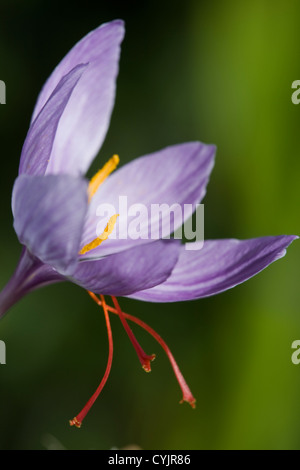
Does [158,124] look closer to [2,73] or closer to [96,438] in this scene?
[2,73]

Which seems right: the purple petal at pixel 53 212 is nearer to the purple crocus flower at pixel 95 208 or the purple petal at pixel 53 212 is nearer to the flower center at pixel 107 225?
the purple crocus flower at pixel 95 208

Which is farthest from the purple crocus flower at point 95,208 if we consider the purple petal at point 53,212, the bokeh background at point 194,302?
the bokeh background at point 194,302

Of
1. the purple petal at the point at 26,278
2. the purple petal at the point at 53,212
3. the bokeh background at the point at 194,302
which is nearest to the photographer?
the purple petal at the point at 53,212

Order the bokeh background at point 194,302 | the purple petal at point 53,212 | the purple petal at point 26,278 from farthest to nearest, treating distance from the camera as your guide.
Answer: the bokeh background at point 194,302, the purple petal at point 26,278, the purple petal at point 53,212

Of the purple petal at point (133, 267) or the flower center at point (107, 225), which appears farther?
the flower center at point (107, 225)

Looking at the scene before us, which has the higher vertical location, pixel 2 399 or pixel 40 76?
pixel 40 76
